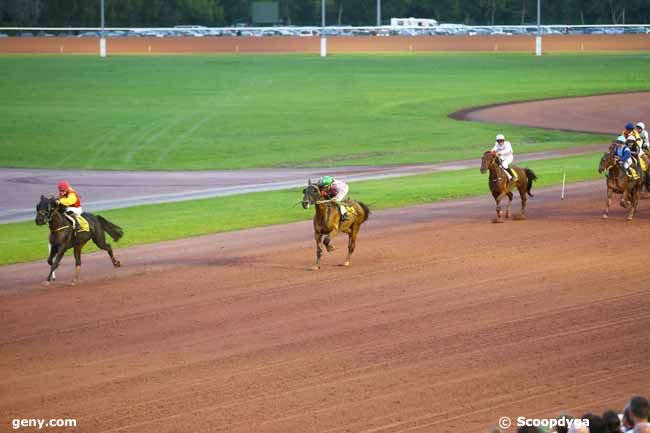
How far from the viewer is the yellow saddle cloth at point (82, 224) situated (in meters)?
24.6

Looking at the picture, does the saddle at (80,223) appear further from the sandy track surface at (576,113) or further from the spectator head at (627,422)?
the sandy track surface at (576,113)

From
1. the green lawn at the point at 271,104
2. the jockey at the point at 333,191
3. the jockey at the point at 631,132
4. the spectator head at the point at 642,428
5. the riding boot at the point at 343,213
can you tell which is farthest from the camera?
the green lawn at the point at 271,104

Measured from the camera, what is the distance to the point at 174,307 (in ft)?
73.4

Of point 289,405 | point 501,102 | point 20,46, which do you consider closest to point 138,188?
point 289,405

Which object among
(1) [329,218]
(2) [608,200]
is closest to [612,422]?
Result: (1) [329,218]

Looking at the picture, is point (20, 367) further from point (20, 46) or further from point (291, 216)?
point (20, 46)

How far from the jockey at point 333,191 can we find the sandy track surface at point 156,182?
12.0 meters

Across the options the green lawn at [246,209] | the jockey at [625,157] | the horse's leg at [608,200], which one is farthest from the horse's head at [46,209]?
the horse's leg at [608,200]

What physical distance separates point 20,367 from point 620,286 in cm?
1121

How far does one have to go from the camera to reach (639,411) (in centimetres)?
1084

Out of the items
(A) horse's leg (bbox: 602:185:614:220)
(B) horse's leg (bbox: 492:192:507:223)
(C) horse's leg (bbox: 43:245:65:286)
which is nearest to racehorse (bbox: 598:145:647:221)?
(A) horse's leg (bbox: 602:185:614:220)

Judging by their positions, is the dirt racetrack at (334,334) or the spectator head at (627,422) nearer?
the spectator head at (627,422)

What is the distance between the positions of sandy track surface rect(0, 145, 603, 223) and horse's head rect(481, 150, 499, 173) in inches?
432

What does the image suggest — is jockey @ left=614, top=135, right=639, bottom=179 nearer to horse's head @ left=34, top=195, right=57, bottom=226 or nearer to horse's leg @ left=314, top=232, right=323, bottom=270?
horse's leg @ left=314, top=232, right=323, bottom=270
